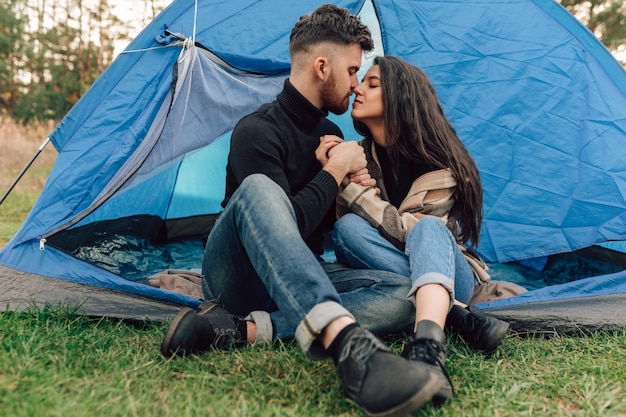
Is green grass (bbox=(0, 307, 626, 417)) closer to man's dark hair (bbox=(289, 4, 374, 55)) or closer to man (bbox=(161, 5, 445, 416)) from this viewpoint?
man (bbox=(161, 5, 445, 416))

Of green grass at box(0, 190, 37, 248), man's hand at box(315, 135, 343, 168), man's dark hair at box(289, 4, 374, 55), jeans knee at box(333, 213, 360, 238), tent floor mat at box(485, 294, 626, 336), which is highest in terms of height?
man's dark hair at box(289, 4, 374, 55)

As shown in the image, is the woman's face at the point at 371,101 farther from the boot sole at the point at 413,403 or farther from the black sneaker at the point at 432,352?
the boot sole at the point at 413,403

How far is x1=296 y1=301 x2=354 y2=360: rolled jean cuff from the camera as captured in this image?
3.67 ft

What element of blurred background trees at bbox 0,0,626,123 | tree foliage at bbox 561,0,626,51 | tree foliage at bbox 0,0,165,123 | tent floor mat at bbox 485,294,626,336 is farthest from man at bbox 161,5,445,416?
tree foliage at bbox 0,0,165,123

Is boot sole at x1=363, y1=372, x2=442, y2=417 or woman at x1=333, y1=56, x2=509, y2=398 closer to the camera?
boot sole at x1=363, y1=372, x2=442, y2=417

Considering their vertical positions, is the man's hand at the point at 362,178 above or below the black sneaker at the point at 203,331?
above

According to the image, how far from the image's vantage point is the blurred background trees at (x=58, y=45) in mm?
10680

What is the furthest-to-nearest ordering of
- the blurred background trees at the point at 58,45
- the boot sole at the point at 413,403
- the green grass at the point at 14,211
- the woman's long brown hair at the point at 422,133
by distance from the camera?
the blurred background trees at the point at 58,45, the green grass at the point at 14,211, the woman's long brown hair at the point at 422,133, the boot sole at the point at 413,403

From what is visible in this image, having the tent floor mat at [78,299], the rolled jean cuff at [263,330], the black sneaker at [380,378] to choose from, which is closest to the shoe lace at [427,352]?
the black sneaker at [380,378]

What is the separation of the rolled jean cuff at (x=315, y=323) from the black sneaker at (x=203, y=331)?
318mm

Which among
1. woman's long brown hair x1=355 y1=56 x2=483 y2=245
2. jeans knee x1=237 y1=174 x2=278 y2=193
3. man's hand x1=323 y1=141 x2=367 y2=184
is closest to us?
jeans knee x1=237 y1=174 x2=278 y2=193

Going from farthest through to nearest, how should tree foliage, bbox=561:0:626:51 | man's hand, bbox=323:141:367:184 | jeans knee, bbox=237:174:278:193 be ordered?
tree foliage, bbox=561:0:626:51 < man's hand, bbox=323:141:367:184 < jeans knee, bbox=237:174:278:193

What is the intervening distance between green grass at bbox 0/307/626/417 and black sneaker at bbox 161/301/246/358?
28 mm

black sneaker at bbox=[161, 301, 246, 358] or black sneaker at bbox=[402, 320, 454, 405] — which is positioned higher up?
black sneaker at bbox=[402, 320, 454, 405]
